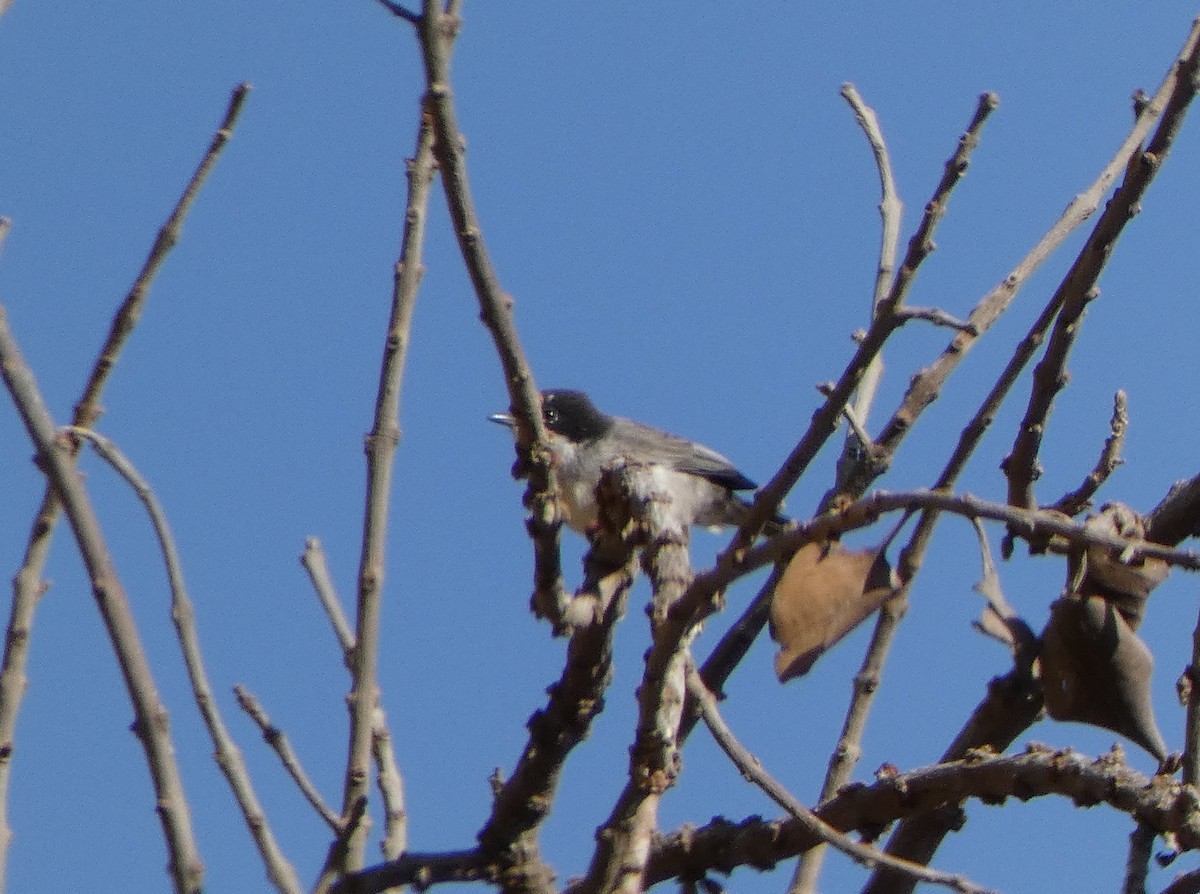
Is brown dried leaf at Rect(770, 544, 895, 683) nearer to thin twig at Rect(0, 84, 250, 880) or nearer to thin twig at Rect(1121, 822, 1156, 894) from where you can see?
thin twig at Rect(1121, 822, 1156, 894)

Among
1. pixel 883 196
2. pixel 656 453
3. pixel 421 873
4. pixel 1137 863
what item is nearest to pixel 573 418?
pixel 656 453

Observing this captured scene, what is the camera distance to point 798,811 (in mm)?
2145

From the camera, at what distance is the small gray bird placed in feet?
25.5

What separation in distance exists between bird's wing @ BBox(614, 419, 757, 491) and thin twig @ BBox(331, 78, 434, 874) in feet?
16.2

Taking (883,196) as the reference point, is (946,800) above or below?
below

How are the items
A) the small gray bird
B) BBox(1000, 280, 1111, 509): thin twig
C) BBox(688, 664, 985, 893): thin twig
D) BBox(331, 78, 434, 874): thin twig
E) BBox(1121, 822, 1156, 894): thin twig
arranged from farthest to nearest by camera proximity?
1. the small gray bird
2. BBox(1000, 280, 1111, 509): thin twig
3. BBox(331, 78, 434, 874): thin twig
4. BBox(1121, 822, 1156, 894): thin twig
5. BBox(688, 664, 985, 893): thin twig

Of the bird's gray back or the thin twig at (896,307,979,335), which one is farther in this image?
the bird's gray back

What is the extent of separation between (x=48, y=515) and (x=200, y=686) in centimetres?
63

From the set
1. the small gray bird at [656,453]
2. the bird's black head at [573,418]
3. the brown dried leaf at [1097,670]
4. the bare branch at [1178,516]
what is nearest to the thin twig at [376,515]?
the brown dried leaf at [1097,670]

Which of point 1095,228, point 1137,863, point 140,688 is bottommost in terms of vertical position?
point 1137,863

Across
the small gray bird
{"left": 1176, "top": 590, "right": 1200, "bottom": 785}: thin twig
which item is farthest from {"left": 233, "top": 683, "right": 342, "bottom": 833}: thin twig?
the small gray bird

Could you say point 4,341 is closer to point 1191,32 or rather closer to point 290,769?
point 290,769

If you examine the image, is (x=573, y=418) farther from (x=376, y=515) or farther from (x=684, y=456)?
(x=376, y=515)

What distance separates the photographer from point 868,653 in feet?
11.1
